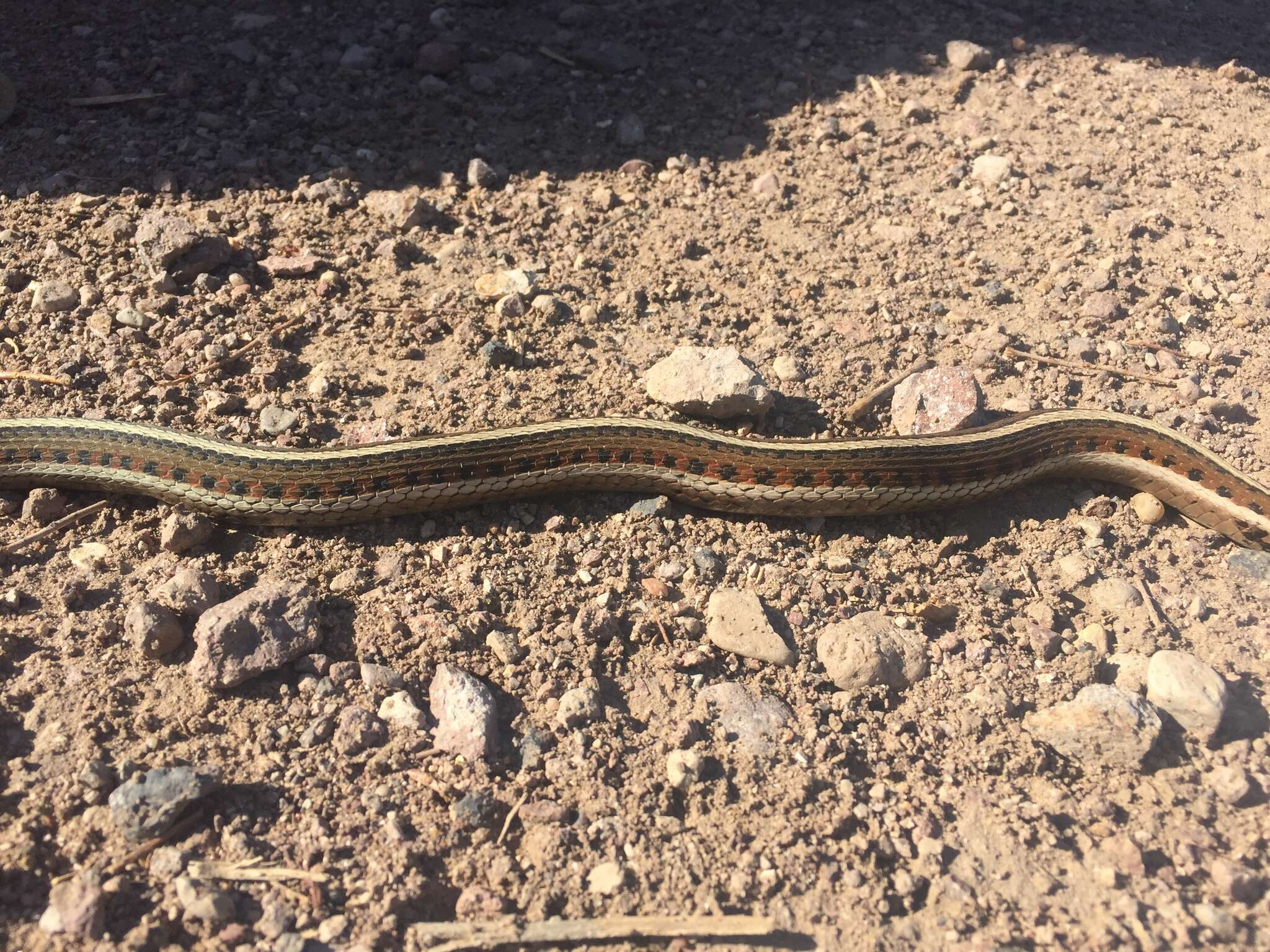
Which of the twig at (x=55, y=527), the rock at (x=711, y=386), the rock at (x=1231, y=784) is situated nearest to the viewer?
the rock at (x=1231, y=784)

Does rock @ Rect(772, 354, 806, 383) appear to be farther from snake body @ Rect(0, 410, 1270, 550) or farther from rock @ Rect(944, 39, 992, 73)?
rock @ Rect(944, 39, 992, 73)

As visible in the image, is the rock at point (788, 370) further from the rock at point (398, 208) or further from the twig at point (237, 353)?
the twig at point (237, 353)

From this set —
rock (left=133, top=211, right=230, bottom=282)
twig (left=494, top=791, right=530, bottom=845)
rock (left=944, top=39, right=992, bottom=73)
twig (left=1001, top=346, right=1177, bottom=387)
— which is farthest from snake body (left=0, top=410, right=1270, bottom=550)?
rock (left=944, top=39, right=992, bottom=73)

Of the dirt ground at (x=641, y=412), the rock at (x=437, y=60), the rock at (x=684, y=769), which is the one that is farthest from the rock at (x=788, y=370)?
the rock at (x=437, y=60)

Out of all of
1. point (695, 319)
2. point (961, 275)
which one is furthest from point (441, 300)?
point (961, 275)

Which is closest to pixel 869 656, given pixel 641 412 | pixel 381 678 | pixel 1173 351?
pixel 641 412

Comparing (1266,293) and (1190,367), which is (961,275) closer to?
(1190,367)
